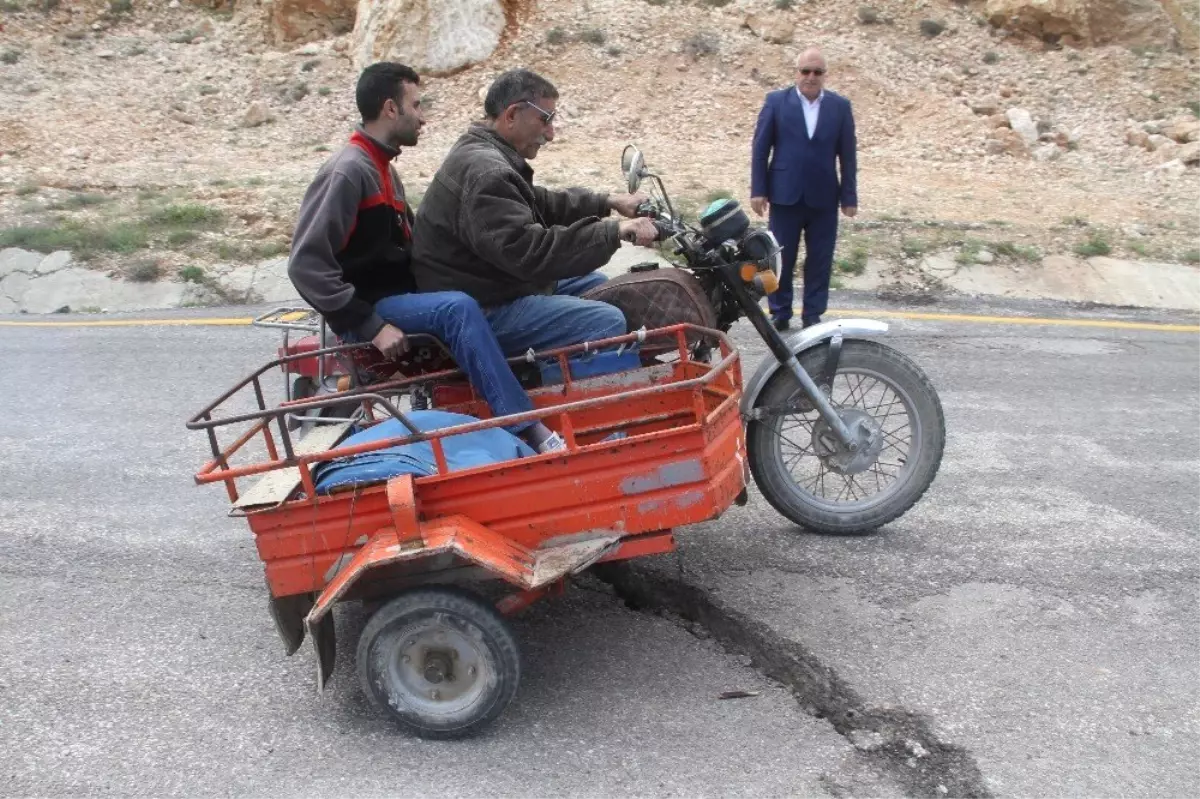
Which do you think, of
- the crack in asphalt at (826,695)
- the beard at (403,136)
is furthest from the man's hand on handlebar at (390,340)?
the crack in asphalt at (826,695)

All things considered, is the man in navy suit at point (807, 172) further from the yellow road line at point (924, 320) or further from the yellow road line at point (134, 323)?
the yellow road line at point (134, 323)

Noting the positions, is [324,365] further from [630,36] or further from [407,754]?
[630,36]

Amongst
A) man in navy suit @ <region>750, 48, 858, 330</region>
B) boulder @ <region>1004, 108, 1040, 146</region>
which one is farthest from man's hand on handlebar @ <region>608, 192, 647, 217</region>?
boulder @ <region>1004, 108, 1040, 146</region>

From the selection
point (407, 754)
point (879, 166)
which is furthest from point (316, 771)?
point (879, 166)

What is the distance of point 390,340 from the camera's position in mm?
4129

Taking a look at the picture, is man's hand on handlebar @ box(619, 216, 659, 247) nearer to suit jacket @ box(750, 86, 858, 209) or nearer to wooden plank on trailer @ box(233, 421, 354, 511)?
wooden plank on trailer @ box(233, 421, 354, 511)

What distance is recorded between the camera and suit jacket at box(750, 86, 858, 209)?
8023mm

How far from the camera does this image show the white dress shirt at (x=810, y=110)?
8.09 meters

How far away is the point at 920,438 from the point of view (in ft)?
15.0

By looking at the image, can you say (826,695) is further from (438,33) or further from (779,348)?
(438,33)

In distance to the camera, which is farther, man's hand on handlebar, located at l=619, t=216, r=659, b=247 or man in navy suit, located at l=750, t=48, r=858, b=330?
man in navy suit, located at l=750, t=48, r=858, b=330

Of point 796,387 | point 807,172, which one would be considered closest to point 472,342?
point 796,387

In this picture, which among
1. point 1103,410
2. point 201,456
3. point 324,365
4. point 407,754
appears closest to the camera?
point 407,754

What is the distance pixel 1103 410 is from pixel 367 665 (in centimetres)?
486
